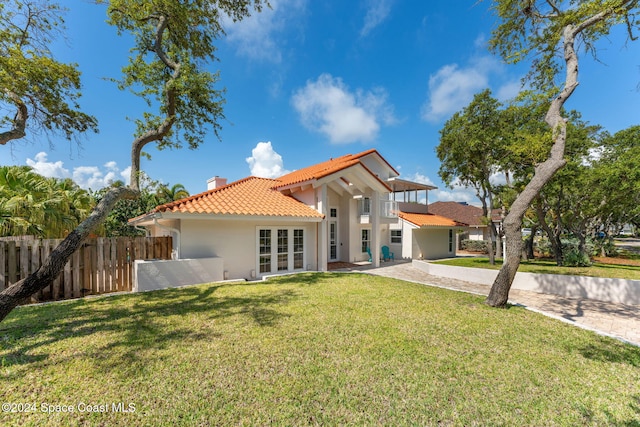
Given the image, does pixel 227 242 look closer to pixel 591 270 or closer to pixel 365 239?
pixel 365 239

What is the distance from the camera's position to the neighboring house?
3534 cm

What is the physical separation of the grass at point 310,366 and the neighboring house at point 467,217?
30102 millimetres

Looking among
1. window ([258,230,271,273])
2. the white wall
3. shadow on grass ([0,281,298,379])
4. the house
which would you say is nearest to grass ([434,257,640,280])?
the white wall

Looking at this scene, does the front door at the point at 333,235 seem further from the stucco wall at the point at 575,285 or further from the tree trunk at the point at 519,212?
the tree trunk at the point at 519,212

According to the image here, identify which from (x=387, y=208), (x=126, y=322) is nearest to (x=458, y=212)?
(x=387, y=208)

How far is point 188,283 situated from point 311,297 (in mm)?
5243

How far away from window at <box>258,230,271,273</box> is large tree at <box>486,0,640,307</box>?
934 cm

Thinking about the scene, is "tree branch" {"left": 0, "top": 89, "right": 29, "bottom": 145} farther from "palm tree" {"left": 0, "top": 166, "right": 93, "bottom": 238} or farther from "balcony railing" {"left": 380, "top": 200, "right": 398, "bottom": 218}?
"balcony railing" {"left": 380, "top": 200, "right": 398, "bottom": 218}

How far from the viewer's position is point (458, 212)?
40594 mm

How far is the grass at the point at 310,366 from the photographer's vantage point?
3.40 m

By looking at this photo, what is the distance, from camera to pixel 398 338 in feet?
18.4

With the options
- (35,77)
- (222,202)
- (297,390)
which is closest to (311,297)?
(297,390)

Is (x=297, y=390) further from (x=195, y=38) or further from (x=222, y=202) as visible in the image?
(x=195, y=38)

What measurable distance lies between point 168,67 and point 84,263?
8610 mm
